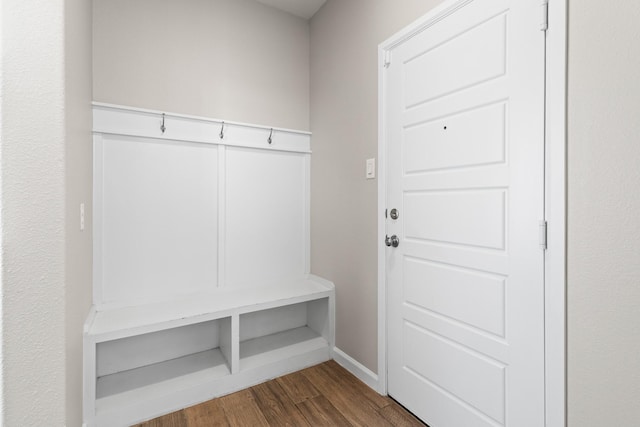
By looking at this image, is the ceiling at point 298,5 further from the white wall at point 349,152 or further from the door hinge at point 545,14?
the door hinge at point 545,14

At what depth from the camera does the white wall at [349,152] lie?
189 cm

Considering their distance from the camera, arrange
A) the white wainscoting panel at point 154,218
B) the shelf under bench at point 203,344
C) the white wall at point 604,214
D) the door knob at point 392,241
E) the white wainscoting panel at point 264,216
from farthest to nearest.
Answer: the white wainscoting panel at point 264,216, the white wainscoting panel at point 154,218, the door knob at point 392,241, the shelf under bench at point 203,344, the white wall at point 604,214

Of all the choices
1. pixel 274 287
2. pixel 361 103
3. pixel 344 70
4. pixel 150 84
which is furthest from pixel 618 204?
pixel 150 84

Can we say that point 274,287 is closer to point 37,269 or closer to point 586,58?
point 37,269

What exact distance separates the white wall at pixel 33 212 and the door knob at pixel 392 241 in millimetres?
1475

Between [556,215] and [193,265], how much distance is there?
2041mm

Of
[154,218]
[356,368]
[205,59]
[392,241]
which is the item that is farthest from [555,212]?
[205,59]

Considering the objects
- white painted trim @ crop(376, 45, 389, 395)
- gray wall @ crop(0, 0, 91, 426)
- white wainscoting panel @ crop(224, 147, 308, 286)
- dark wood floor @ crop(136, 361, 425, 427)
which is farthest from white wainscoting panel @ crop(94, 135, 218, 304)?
white painted trim @ crop(376, 45, 389, 395)

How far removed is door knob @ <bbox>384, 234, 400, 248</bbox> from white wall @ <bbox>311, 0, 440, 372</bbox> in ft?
0.36

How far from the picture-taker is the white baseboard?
6.15 feet

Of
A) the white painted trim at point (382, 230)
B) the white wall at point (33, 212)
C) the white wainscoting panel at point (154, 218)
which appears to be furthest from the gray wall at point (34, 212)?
the white painted trim at point (382, 230)

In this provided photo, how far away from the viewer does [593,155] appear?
0.97 metres

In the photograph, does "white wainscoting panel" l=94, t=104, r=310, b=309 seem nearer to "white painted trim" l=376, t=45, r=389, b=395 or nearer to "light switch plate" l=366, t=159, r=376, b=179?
"light switch plate" l=366, t=159, r=376, b=179

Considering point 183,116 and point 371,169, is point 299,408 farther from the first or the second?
point 183,116
